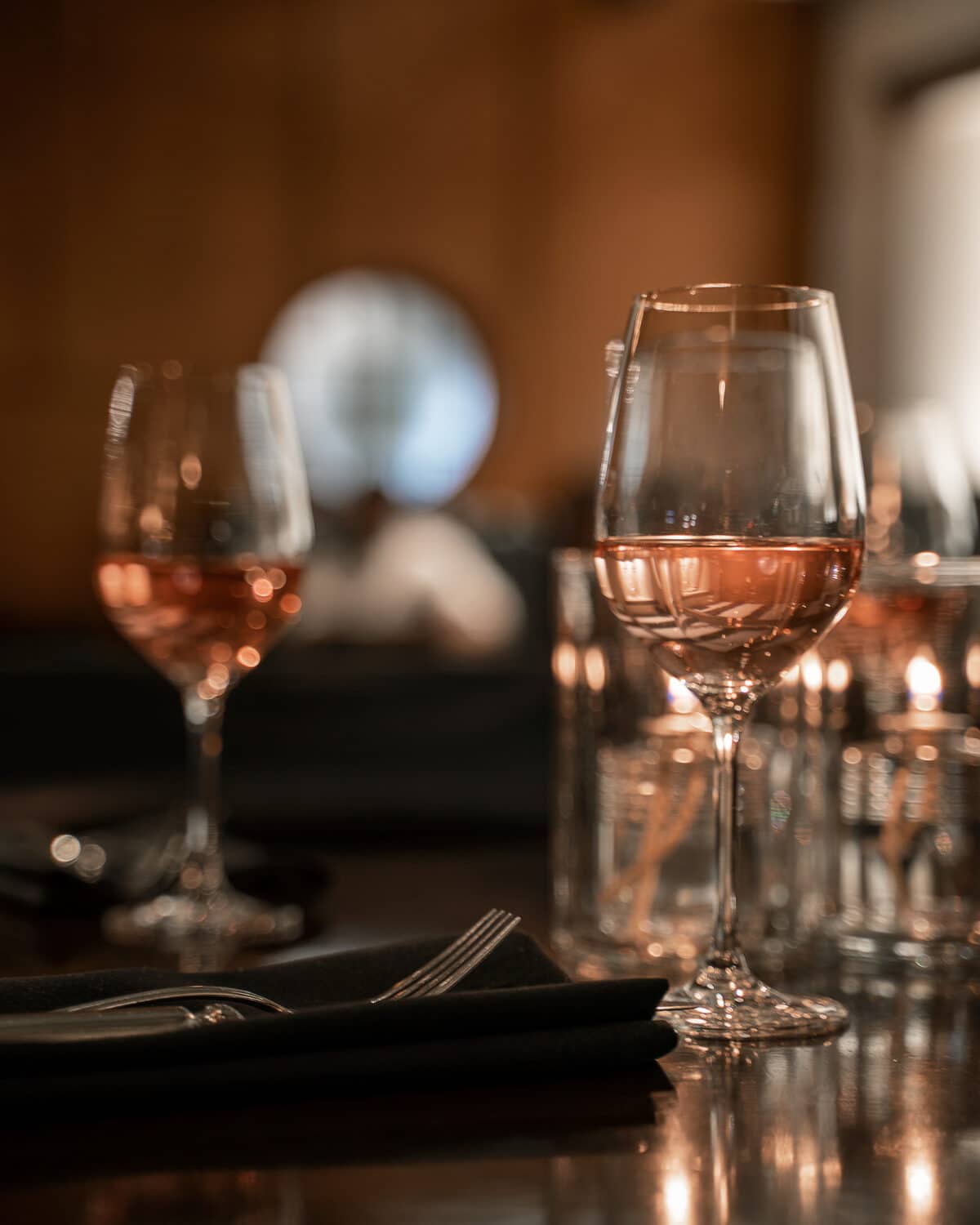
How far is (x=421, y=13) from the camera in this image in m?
7.09

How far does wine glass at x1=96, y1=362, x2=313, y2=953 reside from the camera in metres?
0.95

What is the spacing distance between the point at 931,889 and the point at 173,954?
36 centimetres

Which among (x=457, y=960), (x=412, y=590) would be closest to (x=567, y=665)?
(x=457, y=960)

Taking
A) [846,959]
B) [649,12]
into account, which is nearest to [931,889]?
[846,959]

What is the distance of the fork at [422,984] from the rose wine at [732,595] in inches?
5.2

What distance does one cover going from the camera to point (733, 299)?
26.2 inches

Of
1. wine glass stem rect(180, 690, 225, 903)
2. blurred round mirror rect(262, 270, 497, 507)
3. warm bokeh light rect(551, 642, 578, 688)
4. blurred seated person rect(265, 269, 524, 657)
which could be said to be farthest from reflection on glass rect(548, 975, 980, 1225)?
blurred round mirror rect(262, 270, 497, 507)

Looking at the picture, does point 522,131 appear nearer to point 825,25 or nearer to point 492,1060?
point 825,25

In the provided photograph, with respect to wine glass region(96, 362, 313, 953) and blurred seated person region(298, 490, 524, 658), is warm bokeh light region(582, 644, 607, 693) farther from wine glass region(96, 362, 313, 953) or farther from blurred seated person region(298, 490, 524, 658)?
blurred seated person region(298, 490, 524, 658)

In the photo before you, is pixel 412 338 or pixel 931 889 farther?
pixel 412 338

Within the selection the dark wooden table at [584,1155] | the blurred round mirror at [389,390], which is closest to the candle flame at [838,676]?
the dark wooden table at [584,1155]

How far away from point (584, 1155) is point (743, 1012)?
175 millimetres

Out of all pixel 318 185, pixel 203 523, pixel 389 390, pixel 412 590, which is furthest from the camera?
pixel 389 390

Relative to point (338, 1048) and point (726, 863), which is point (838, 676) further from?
point (338, 1048)
